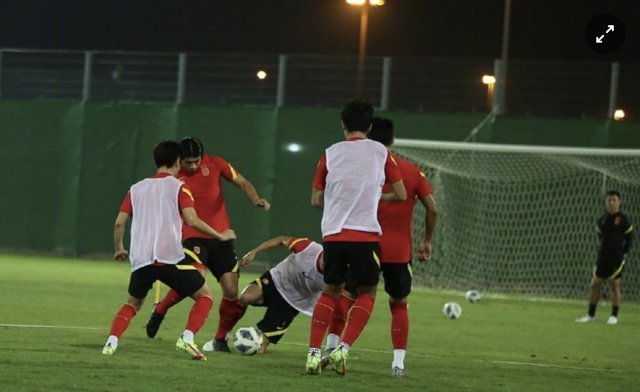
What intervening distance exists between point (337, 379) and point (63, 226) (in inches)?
733

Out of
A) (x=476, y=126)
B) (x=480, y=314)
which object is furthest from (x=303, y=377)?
(x=476, y=126)

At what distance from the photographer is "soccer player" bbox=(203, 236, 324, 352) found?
1223cm

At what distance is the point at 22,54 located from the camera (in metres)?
28.2

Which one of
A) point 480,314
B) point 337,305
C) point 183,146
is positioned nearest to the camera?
point 337,305

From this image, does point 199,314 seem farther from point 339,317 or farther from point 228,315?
point 339,317

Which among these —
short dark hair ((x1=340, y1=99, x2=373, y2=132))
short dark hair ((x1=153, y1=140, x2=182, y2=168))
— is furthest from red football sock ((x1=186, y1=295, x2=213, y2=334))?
short dark hair ((x1=340, y1=99, x2=373, y2=132))

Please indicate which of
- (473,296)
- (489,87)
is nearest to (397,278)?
(473,296)

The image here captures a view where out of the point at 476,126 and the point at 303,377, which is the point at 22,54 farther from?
the point at 303,377

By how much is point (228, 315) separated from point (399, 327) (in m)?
2.07

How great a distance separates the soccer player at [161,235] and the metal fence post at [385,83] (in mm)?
14403

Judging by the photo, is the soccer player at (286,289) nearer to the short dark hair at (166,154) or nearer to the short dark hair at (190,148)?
the short dark hair at (190,148)

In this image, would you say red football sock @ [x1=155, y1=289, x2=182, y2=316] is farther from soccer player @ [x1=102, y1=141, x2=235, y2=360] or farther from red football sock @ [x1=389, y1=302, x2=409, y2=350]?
red football sock @ [x1=389, y1=302, x2=409, y2=350]

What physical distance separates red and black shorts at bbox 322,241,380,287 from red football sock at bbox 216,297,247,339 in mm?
1976

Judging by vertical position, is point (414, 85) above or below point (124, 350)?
above
